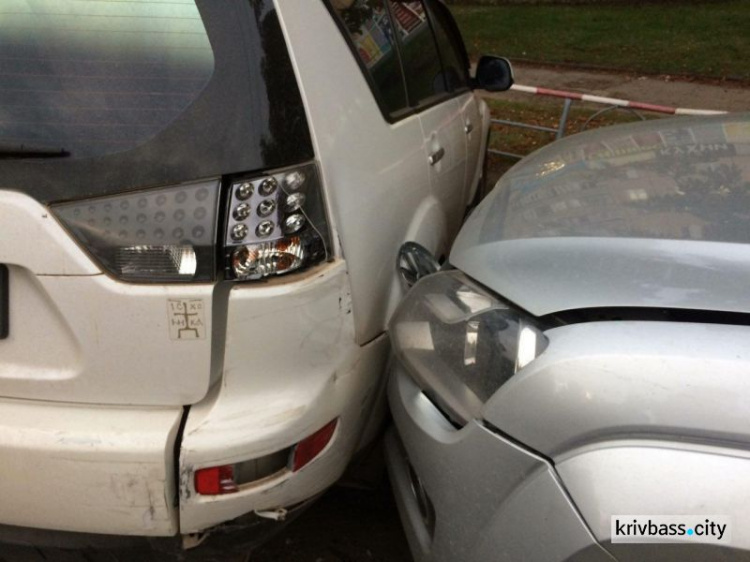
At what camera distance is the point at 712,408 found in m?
1.47

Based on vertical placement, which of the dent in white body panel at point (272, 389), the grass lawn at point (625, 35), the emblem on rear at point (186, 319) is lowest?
the grass lawn at point (625, 35)

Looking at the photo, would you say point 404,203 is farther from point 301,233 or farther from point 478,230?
point 301,233

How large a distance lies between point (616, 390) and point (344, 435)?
86 cm

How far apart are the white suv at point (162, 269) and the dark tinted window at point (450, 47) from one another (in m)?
1.89

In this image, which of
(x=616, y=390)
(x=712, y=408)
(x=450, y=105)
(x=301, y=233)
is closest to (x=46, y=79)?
(x=301, y=233)

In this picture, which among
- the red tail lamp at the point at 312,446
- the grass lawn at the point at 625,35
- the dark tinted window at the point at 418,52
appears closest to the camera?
the red tail lamp at the point at 312,446

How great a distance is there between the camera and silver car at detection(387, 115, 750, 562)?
4.80 ft

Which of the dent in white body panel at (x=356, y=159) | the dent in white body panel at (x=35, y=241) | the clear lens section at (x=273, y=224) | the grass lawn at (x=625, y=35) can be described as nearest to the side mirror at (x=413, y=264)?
the dent in white body panel at (x=356, y=159)

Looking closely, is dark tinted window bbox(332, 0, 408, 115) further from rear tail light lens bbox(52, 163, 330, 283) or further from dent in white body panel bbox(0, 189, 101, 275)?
dent in white body panel bbox(0, 189, 101, 275)

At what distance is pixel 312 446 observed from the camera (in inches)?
80.2

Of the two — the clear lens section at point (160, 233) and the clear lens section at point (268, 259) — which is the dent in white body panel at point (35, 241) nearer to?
the clear lens section at point (160, 233)

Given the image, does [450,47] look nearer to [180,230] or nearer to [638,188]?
[638,188]

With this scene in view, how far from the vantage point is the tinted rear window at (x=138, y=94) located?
1.86 metres

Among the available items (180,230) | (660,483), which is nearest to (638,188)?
(660,483)
